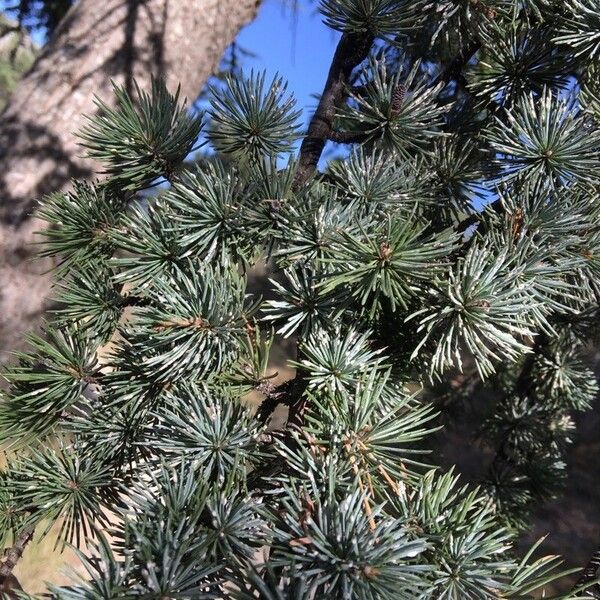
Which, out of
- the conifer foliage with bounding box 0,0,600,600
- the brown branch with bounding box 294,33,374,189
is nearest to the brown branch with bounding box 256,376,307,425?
the conifer foliage with bounding box 0,0,600,600

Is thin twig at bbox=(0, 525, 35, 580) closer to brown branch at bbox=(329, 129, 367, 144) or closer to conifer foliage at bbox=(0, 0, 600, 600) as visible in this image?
conifer foliage at bbox=(0, 0, 600, 600)

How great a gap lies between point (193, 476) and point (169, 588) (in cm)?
9

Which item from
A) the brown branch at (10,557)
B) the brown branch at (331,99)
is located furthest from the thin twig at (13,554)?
the brown branch at (331,99)

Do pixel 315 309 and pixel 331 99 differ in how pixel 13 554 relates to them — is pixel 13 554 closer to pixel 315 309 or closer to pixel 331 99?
pixel 315 309

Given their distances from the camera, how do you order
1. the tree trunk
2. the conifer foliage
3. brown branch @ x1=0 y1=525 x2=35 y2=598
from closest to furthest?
the conifer foliage
brown branch @ x1=0 y1=525 x2=35 y2=598
the tree trunk

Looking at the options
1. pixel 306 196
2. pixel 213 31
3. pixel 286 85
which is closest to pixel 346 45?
pixel 286 85

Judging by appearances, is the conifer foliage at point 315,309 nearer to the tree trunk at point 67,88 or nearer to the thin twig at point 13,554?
the thin twig at point 13,554

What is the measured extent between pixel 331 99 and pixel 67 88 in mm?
1273

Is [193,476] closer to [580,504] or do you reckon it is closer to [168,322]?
[168,322]

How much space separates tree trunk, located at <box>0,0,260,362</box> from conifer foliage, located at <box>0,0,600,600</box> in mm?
991

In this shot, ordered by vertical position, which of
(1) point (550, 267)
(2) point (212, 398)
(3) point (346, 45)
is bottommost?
(2) point (212, 398)

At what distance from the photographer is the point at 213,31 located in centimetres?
175

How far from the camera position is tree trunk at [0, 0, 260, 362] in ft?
4.77

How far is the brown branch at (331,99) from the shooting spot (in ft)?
1.79
